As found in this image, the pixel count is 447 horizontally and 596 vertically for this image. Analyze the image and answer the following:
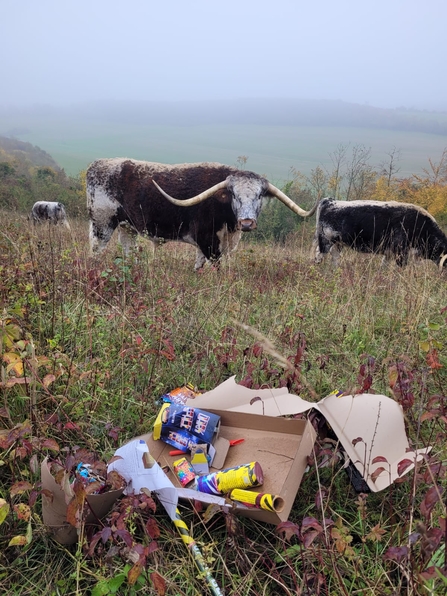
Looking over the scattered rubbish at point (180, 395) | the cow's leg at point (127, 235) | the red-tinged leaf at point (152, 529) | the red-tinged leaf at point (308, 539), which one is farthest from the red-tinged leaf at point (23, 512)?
the cow's leg at point (127, 235)

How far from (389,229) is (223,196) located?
3.37 meters

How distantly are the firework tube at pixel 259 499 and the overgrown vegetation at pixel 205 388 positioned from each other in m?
0.11

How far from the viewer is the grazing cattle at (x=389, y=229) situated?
24.8 ft

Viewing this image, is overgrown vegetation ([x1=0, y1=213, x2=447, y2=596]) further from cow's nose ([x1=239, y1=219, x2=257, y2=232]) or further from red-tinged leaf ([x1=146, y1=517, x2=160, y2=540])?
cow's nose ([x1=239, y1=219, x2=257, y2=232])

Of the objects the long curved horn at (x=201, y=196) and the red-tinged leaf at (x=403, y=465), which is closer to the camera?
the red-tinged leaf at (x=403, y=465)

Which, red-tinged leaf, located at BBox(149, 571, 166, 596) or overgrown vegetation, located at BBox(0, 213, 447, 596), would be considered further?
overgrown vegetation, located at BBox(0, 213, 447, 596)

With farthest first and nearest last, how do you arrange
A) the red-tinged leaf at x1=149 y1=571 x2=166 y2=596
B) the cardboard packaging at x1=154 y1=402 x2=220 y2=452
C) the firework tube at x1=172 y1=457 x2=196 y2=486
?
the cardboard packaging at x1=154 y1=402 x2=220 y2=452
the firework tube at x1=172 y1=457 x2=196 y2=486
the red-tinged leaf at x1=149 y1=571 x2=166 y2=596

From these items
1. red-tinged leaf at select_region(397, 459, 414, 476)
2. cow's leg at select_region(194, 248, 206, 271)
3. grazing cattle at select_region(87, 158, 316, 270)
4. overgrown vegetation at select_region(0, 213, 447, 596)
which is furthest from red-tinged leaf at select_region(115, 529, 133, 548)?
cow's leg at select_region(194, 248, 206, 271)

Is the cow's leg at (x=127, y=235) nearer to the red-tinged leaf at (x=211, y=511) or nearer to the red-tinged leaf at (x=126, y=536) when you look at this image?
the red-tinged leaf at (x=211, y=511)

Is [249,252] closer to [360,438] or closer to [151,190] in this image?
[151,190]

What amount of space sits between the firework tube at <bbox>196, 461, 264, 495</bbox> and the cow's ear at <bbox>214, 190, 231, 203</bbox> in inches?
172

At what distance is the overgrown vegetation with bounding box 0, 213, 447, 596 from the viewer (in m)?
1.57

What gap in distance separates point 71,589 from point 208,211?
4.87m

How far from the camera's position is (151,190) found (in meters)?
6.02
